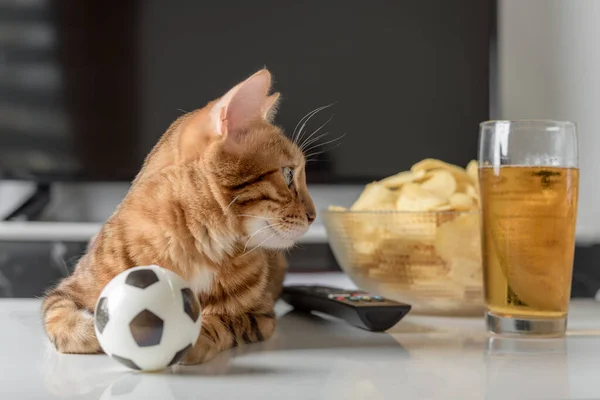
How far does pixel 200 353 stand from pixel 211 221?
0.50 ft

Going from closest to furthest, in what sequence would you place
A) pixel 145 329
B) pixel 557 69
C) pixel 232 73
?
pixel 145 329 → pixel 232 73 → pixel 557 69

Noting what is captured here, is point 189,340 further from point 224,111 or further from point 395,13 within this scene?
point 395,13

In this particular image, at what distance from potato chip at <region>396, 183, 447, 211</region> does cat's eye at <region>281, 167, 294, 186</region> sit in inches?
9.2

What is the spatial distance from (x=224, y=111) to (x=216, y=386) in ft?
0.97

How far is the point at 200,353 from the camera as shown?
0.64 meters

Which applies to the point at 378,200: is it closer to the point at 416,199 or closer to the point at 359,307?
the point at 416,199

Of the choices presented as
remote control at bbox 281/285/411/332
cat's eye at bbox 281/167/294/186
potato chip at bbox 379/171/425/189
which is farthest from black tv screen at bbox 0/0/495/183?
cat's eye at bbox 281/167/294/186

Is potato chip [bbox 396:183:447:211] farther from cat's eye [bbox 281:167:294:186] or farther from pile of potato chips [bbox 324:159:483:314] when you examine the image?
cat's eye [bbox 281:167:294:186]

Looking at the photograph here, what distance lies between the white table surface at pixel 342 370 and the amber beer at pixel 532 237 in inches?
1.8

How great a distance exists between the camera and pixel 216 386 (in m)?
0.56

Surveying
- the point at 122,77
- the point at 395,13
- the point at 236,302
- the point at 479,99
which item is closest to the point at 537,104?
the point at 479,99

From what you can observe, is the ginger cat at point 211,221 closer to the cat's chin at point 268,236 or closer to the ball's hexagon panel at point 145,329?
the cat's chin at point 268,236

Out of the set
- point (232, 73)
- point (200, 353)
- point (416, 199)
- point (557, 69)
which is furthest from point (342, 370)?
point (557, 69)

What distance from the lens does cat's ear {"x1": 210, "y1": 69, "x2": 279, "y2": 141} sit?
2.36 feet
